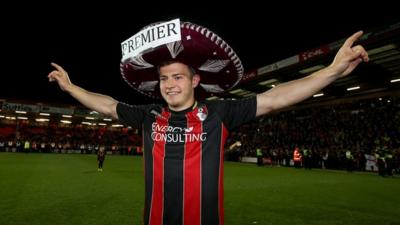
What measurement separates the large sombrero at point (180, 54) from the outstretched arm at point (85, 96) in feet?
1.16

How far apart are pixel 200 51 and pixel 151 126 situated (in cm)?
76

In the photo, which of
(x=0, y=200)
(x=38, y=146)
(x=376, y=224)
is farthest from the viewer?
(x=38, y=146)

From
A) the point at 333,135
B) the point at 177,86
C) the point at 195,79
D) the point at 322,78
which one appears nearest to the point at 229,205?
the point at 195,79

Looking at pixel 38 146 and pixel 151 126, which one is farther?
pixel 38 146

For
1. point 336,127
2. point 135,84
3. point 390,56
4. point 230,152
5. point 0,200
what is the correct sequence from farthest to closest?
point 230,152, point 336,127, point 390,56, point 0,200, point 135,84

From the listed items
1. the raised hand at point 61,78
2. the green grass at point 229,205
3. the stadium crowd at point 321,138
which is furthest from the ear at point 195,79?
the stadium crowd at point 321,138

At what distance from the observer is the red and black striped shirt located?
2330 millimetres

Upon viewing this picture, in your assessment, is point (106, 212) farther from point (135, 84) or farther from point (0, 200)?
point (135, 84)

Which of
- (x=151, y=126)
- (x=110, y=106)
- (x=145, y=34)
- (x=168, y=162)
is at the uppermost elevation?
(x=145, y=34)

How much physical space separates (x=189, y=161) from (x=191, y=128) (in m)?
0.27

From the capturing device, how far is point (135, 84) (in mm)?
3186

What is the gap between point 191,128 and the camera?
8.22 feet

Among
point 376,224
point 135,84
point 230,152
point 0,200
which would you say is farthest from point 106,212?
point 230,152

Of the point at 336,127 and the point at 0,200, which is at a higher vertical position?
the point at 336,127
